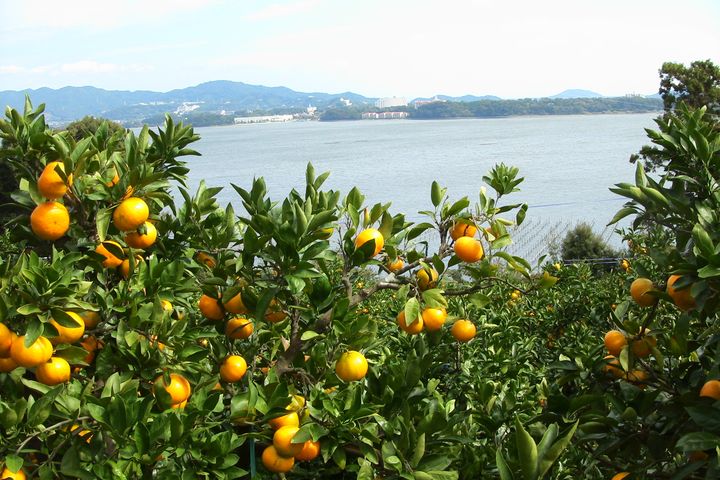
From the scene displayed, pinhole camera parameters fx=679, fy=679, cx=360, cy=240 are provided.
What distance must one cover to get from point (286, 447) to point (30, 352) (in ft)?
1.87

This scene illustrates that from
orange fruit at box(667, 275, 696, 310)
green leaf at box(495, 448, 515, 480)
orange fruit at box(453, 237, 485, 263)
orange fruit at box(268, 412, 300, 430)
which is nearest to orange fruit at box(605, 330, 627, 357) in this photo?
orange fruit at box(667, 275, 696, 310)

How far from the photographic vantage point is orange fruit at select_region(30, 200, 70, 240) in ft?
5.40

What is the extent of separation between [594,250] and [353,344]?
57.0 ft

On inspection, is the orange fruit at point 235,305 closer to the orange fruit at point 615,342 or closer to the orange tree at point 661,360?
the orange tree at point 661,360

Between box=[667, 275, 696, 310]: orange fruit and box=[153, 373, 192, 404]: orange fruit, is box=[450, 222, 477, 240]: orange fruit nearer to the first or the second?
box=[667, 275, 696, 310]: orange fruit

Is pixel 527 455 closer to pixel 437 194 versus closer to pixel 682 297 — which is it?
pixel 682 297

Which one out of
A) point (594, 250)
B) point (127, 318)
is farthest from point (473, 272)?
point (594, 250)

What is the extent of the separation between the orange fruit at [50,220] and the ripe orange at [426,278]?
0.90 meters

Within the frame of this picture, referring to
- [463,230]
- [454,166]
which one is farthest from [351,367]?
[454,166]

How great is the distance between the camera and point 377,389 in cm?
161

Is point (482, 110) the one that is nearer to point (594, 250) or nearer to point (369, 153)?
point (369, 153)

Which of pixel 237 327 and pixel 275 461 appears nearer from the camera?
pixel 275 461

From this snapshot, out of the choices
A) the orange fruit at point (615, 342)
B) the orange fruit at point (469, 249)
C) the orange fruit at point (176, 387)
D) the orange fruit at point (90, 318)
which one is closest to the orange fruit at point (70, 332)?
the orange fruit at point (90, 318)

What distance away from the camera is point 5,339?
1433 mm
